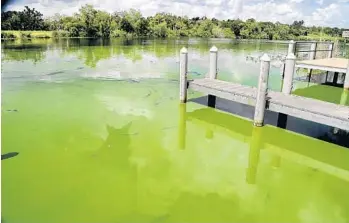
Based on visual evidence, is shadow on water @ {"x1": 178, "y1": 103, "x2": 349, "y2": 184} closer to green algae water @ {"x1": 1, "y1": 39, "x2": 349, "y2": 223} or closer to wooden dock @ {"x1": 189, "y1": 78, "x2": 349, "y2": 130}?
green algae water @ {"x1": 1, "y1": 39, "x2": 349, "y2": 223}

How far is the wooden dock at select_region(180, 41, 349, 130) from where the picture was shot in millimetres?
5289

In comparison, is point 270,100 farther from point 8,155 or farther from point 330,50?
point 330,50

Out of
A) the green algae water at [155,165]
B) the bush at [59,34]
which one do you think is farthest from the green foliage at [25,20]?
the green algae water at [155,165]

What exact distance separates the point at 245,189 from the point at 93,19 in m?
46.7

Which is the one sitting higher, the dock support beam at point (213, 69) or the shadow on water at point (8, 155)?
the dock support beam at point (213, 69)

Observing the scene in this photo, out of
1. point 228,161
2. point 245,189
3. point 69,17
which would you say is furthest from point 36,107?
point 69,17

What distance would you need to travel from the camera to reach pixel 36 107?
24.7ft

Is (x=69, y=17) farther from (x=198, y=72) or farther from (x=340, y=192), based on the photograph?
(x=340, y=192)

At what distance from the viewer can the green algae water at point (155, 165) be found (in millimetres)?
3701

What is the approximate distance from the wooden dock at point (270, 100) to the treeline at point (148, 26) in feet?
120

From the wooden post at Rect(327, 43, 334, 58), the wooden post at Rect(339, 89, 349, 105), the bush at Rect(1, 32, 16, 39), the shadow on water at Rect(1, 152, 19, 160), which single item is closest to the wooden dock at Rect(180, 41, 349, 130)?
the wooden post at Rect(339, 89, 349, 105)

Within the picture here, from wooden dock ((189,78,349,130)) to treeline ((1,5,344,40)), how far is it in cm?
3702

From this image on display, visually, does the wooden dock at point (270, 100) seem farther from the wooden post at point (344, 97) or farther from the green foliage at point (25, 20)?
the green foliage at point (25, 20)

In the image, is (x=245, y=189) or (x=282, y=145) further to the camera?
(x=282, y=145)
